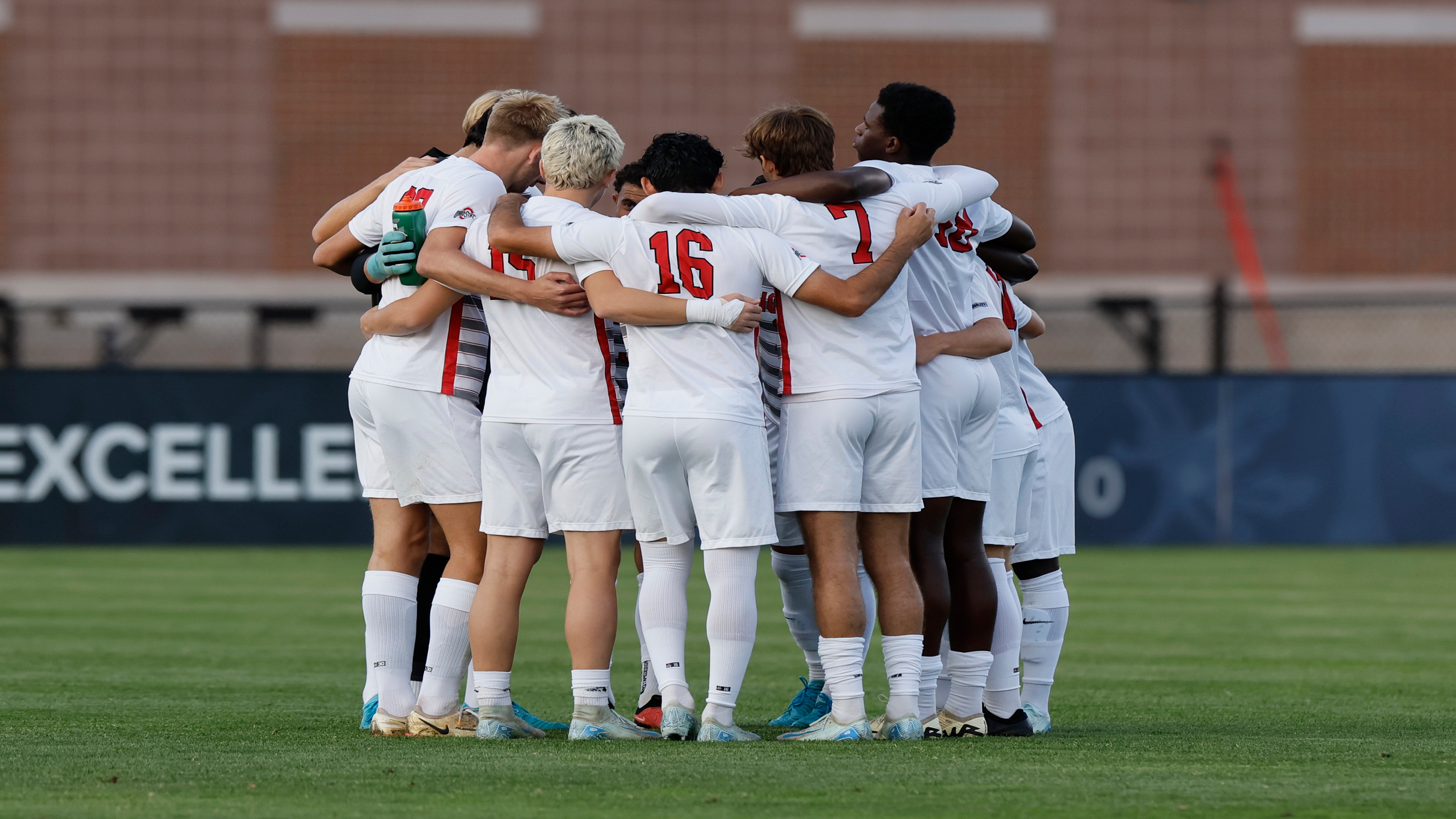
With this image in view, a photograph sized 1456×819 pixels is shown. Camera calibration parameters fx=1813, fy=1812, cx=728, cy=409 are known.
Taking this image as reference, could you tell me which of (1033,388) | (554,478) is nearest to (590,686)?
(554,478)

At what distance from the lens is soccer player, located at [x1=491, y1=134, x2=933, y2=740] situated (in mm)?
5727

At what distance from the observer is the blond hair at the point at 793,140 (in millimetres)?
6027

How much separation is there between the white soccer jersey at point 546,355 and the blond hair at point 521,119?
0.40 m

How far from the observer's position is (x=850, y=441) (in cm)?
584

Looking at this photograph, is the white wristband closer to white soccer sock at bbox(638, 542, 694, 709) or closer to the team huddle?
the team huddle

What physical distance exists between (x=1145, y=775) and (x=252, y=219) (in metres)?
21.7

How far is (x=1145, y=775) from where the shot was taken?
17.1 ft

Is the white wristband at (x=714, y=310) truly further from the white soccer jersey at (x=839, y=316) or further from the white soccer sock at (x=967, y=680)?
the white soccer sock at (x=967, y=680)

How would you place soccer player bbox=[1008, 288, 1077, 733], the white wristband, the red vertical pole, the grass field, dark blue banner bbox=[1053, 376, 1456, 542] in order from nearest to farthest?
the grass field < the white wristband < soccer player bbox=[1008, 288, 1077, 733] < dark blue banner bbox=[1053, 376, 1456, 542] < the red vertical pole

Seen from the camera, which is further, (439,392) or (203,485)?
(203,485)

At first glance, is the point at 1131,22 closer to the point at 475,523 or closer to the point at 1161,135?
the point at 1161,135

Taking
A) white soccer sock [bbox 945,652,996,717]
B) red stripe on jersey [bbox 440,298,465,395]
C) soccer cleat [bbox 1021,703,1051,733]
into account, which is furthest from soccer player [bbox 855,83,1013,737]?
red stripe on jersey [bbox 440,298,465,395]

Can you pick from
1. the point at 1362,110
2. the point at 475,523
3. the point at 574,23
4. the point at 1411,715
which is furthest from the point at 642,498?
the point at 1362,110

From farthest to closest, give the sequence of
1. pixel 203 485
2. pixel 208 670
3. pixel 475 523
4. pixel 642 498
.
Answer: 1. pixel 203 485
2. pixel 208 670
3. pixel 475 523
4. pixel 642 498
